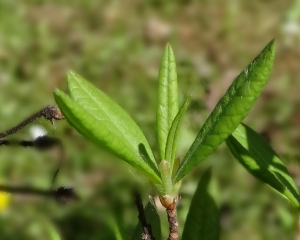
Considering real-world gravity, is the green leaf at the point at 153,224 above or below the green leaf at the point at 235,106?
below

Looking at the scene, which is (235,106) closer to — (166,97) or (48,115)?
(166,97)

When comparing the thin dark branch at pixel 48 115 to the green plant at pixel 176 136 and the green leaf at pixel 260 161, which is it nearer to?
the green plant at pixel 176 136

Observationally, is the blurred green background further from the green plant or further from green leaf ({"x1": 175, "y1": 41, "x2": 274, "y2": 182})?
green leaf ({"x1": 175, "y1": 41, "x2": 274, "y2": 182})

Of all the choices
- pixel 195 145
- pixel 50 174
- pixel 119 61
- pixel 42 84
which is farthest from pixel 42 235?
pixel 195 145

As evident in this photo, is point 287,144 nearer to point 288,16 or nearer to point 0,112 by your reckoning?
point 288,16

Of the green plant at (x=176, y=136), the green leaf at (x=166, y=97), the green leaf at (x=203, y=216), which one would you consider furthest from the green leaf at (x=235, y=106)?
the green leaf at (x=203, y=216)

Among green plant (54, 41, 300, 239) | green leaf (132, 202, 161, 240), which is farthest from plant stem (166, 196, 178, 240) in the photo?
green leaf (132, 202, 161, 240)

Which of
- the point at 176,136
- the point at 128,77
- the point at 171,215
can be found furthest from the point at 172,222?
the point at 128,77
